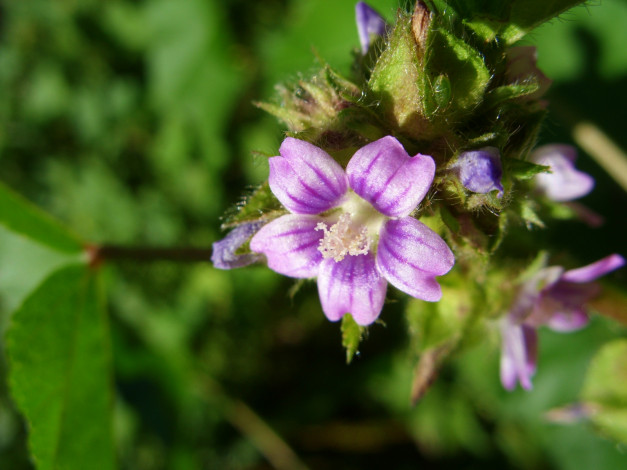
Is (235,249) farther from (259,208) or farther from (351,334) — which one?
(351,334)

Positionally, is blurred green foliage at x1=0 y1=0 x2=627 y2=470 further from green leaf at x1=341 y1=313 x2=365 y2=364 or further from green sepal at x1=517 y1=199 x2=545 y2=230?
green leaf at x1=341 y1=313 x2=365 y2=364

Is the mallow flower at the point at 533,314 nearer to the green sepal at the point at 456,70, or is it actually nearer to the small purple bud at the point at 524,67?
the small purple bud at the point at 524,67

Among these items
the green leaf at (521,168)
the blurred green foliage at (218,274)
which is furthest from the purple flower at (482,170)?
the blurred green foliage at (218,274)

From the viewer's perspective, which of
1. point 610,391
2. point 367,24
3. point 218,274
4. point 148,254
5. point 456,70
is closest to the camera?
point 456,70

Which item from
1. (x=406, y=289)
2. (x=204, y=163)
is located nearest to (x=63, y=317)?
Answer: (x=406, y=289)

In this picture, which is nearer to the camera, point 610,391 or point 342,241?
point 342,241

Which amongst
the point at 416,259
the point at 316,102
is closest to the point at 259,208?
the point at 316,102
